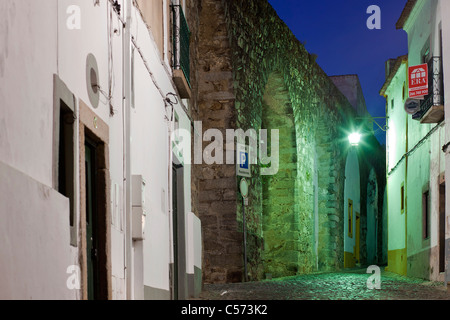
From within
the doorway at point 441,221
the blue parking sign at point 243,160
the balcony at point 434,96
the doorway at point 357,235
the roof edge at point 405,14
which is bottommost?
the doorway at point 357,235

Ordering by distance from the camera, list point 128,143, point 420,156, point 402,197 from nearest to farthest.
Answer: point 128,143 < point 420,156 < point 402,197

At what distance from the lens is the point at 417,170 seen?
14.9m

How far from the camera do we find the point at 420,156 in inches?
574

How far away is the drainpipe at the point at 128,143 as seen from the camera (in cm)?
574

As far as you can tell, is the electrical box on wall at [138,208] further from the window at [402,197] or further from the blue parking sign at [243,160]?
the window at [402,197]

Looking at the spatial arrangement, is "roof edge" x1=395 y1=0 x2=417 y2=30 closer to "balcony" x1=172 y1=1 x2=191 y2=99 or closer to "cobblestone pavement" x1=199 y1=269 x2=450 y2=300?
"cobblestone pavement" x1=199 y1=269 x2=450 y2=300

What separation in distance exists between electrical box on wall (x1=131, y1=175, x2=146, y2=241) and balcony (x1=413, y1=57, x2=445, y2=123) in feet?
23.6

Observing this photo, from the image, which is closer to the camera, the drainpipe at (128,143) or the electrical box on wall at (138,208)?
the drainpipe at (128,143)

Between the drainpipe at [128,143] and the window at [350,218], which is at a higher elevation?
the drainpipe at [128,143]

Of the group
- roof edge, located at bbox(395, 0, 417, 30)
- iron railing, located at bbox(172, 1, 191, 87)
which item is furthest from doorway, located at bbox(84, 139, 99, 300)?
roof edge, located at bbox(395, 0, 417, 30)

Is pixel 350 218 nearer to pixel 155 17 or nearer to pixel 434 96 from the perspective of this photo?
pixel 434 96

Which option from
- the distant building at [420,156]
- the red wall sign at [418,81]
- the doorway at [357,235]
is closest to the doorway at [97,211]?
the distant building at [420,156]

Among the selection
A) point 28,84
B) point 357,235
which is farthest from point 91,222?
point 357,235

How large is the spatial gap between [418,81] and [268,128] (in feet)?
15.9
